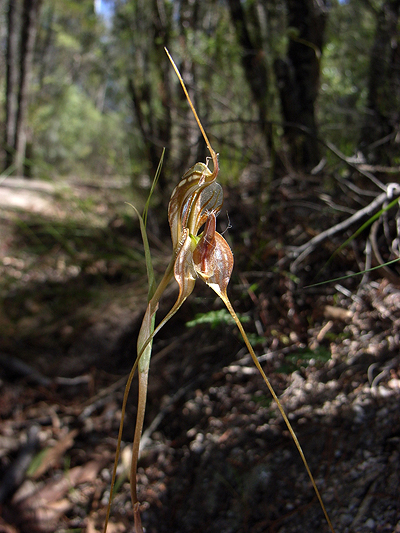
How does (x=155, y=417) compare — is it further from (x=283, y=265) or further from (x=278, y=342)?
(x=283, y=265)

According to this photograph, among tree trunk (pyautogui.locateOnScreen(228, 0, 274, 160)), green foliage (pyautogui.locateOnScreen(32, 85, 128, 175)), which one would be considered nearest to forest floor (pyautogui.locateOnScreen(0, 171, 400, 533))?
tree trunk (pyautogui.locateOnScreen(228, 0, 274, 160))

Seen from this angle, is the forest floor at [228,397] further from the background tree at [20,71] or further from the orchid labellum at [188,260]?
the background tree at [20,71]

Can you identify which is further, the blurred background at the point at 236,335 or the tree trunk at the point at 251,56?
the tree trunk at the point at 251,56

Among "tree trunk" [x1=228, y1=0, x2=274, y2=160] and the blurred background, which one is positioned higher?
"tree trunk" [x1=228, y1=0, x2=274, y2=160]

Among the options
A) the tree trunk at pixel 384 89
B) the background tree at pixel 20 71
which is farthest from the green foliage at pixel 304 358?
the background tree at pixel 20 71

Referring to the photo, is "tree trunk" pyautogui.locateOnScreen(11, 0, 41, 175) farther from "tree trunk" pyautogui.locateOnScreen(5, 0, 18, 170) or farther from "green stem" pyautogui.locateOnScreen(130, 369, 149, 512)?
"green stem" pyautogui.locateOnScreen(130, 369, 149, 512)

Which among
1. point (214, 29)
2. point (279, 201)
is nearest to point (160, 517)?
point (279, 201)

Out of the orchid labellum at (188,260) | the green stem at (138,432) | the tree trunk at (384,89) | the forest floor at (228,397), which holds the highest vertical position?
the tree trunk at (384,89)
